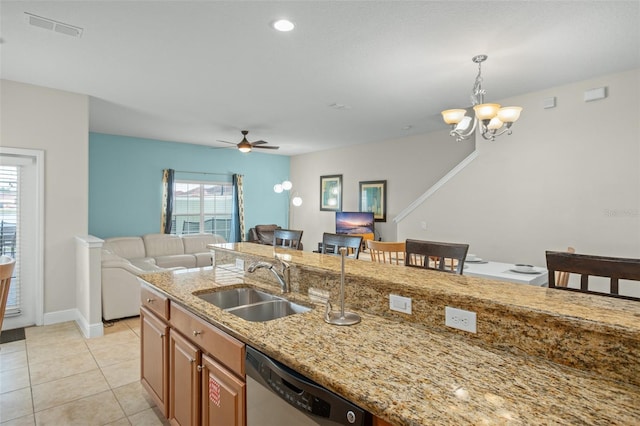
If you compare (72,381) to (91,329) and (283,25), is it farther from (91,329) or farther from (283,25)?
(283,25)

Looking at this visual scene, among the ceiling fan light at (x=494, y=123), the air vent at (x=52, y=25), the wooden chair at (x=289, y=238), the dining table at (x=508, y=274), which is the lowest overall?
the dining table at (x=508, y=274)

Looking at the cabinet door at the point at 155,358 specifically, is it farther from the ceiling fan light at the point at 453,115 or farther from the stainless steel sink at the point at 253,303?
the ceiling fan light at the point at 453,115

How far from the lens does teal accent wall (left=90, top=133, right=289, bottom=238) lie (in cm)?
638

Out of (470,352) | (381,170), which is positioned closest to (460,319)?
(470,352)

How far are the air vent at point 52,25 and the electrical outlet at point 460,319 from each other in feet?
10.7

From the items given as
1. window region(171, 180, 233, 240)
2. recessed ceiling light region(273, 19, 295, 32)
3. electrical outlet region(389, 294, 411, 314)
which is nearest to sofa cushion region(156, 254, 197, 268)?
window region(171, 180, 233, 240)

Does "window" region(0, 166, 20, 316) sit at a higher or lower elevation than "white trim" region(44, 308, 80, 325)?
higher

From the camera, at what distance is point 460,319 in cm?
132

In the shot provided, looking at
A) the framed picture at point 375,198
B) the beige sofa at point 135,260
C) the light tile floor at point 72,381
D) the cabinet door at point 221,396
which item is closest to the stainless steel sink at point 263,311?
the cabinet door at point 221,396

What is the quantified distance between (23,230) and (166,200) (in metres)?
3.23

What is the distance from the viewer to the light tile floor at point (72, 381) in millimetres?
2336

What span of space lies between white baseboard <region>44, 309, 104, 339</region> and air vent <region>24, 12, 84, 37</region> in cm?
290

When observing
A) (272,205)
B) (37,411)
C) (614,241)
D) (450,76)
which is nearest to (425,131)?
(450,76)

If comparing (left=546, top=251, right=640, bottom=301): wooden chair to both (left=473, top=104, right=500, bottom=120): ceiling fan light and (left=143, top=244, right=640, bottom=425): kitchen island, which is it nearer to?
(left=143, top=244, right=640, bottom=425): kitchen island
